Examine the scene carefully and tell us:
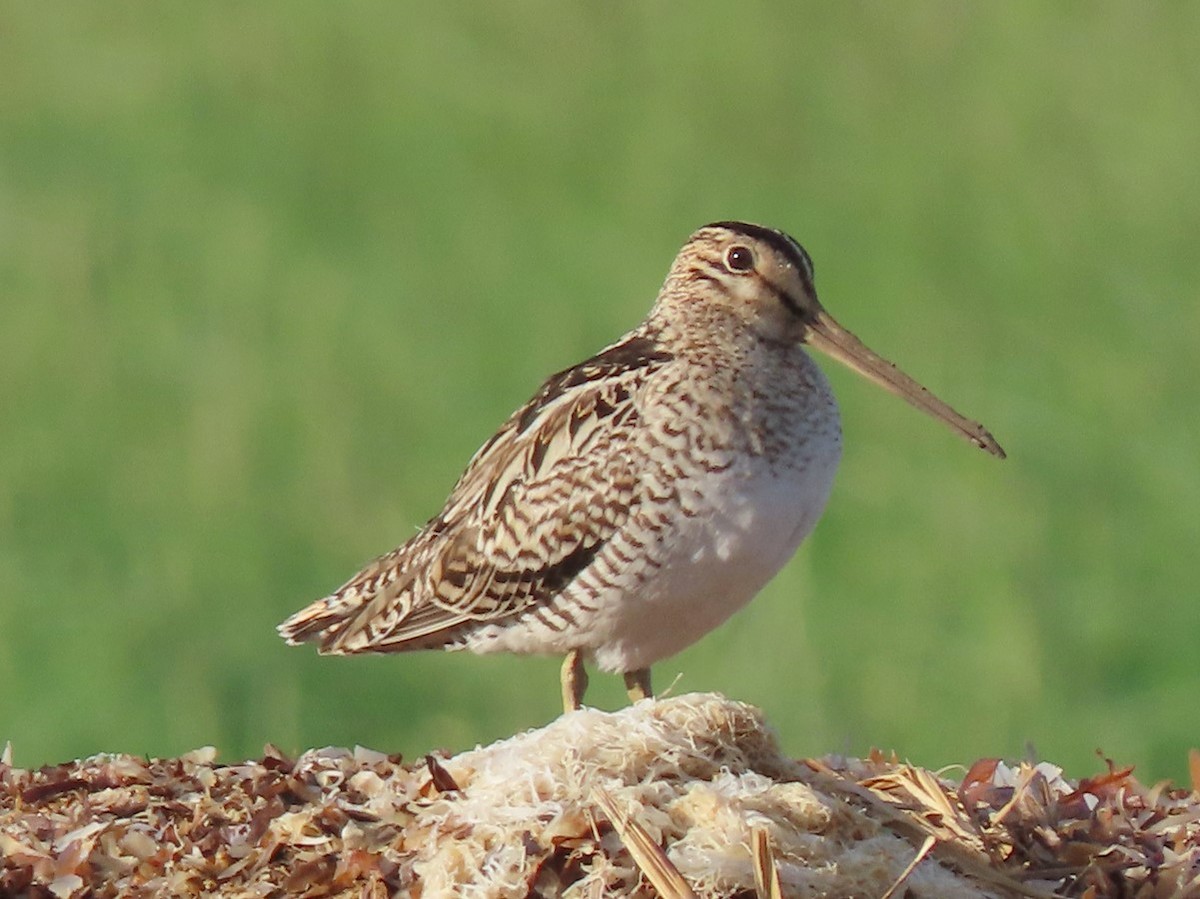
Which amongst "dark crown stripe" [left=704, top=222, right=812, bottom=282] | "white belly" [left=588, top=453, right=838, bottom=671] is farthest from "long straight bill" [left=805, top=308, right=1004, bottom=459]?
"white belly" [left=588, top=453, right=838, bottom=671]

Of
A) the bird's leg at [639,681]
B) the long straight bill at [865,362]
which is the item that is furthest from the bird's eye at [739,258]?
the bird's leg at [639,681]

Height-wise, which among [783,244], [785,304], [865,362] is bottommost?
[865,362]

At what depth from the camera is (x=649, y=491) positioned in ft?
22.0

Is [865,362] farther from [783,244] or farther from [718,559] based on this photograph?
[718,559]

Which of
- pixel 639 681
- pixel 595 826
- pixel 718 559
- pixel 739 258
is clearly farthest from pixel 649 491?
pixel 595 826

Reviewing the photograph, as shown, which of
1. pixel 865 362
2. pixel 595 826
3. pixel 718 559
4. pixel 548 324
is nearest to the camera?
pixel 595 826

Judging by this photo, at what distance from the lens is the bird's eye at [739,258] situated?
736 centimetres

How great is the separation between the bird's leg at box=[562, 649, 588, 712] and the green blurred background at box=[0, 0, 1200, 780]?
2.40 meters

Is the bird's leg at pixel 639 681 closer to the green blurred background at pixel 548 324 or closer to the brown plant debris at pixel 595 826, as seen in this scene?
the brown plant debris at pixel 595 826

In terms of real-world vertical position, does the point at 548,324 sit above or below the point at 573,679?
above

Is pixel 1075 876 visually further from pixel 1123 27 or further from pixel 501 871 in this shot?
pixel 1123 27

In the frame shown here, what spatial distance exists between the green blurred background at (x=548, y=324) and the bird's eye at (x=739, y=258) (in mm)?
2735

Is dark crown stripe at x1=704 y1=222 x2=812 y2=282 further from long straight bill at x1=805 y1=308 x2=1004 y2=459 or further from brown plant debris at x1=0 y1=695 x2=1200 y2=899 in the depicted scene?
brown plant debris at x1=0 y1=695 x2=1200 y2=899

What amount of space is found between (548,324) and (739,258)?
501cm
